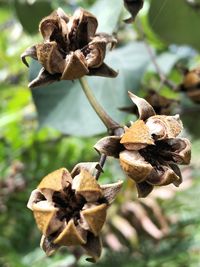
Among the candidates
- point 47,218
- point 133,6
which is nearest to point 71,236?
point 47,218

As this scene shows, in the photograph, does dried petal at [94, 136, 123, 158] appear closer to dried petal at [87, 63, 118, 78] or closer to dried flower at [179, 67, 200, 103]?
dried petal at [87, 63, 118, 78]

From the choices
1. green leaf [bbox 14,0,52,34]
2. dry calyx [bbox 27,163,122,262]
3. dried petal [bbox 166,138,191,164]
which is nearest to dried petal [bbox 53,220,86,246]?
dry calyx [bbox 27,163,122,262]

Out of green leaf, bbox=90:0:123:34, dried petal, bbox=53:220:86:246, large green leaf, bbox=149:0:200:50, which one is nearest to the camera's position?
dried petal, bbox=53:220:86:246

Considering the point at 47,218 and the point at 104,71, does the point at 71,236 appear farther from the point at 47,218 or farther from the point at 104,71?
the point at 104,71

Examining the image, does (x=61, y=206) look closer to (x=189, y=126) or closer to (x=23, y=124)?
(x=189, y=126)

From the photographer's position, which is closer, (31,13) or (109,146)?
(109,146)

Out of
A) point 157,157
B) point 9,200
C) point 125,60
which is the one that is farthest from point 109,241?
point 157,157
